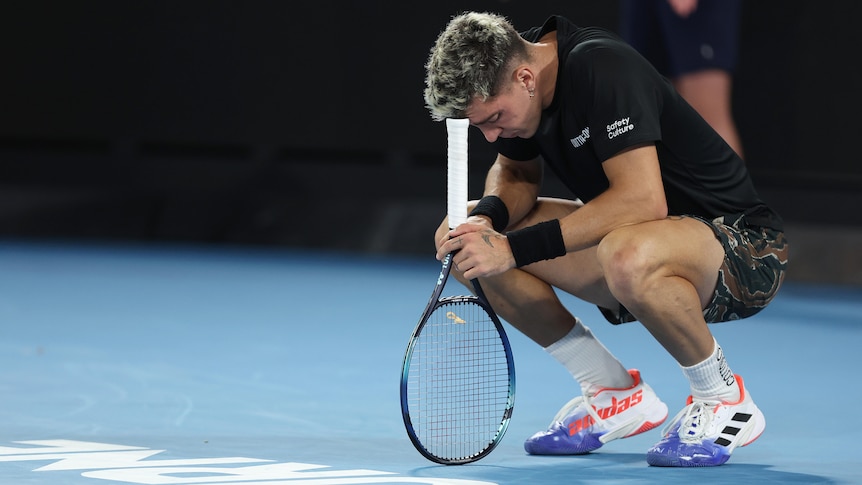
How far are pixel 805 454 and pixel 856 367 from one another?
144 cm

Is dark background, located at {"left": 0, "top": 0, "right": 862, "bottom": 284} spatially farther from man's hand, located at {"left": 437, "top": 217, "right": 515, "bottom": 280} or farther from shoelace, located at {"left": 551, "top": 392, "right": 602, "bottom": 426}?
man's hand, located at {"left": 437, "top": 217, "right": 515, "bottom": 280}

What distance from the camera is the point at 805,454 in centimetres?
312

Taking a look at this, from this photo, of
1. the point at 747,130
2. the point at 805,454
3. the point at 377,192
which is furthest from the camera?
the point at 377,192

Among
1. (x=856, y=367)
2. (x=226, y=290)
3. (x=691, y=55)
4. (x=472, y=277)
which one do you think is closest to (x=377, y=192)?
(x=226, y=290)

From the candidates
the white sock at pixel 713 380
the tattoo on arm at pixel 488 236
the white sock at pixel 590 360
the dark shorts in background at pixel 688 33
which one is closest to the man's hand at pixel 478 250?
the tattoo on arm at pixel 488 236

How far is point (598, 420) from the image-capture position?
3.11 m

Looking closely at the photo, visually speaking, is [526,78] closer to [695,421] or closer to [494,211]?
[494,211]

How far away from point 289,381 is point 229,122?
4.16 meters

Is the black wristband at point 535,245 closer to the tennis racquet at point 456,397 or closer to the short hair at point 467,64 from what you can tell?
the tennis racquet at point 456,397

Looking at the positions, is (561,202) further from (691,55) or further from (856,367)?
(691,55)

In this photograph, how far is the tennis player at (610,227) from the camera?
288 cm

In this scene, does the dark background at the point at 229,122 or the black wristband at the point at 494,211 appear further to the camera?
the dark background at the point at 229,122

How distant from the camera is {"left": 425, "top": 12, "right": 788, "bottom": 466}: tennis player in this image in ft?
9.46

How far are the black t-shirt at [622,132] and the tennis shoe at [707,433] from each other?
1.49ft
